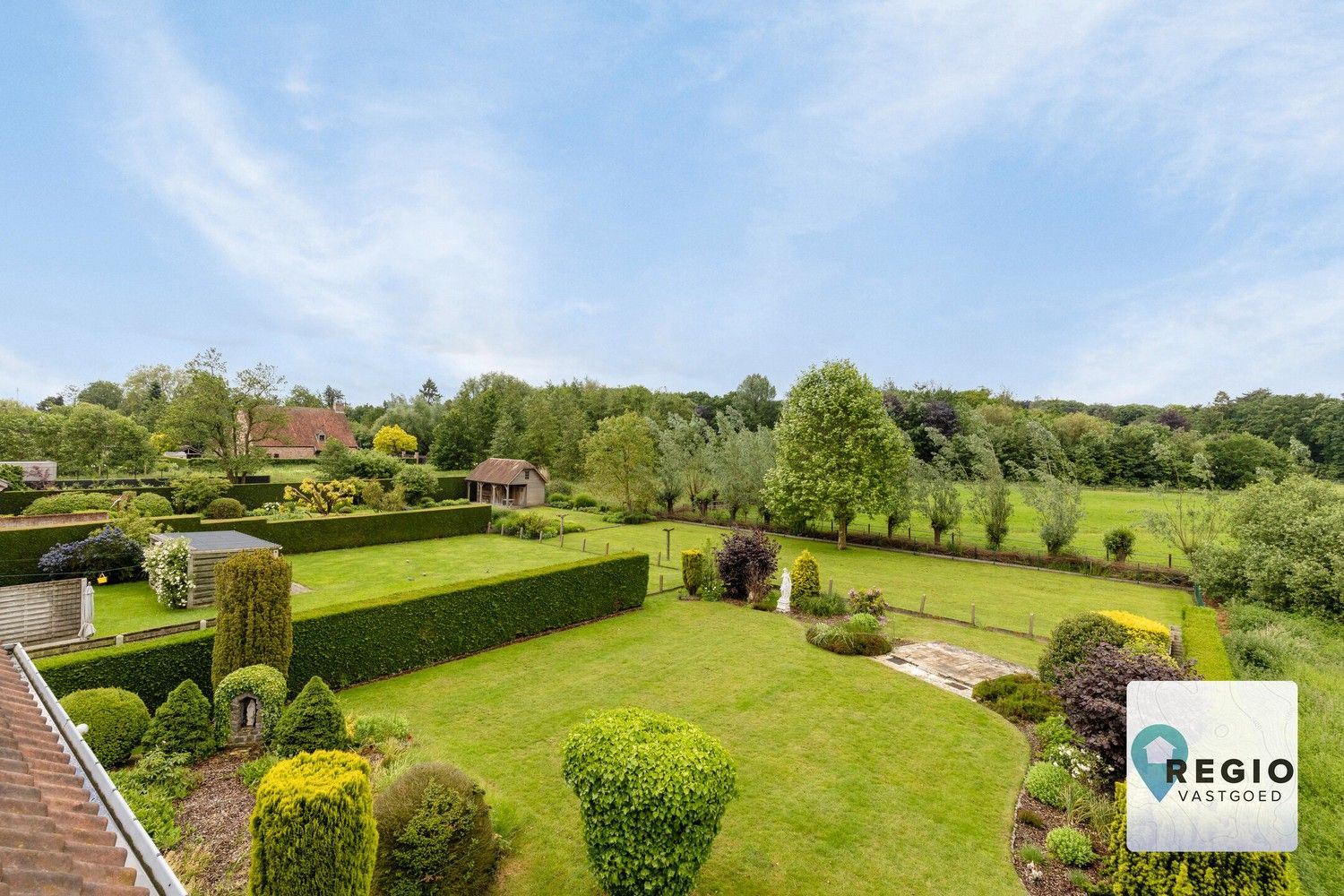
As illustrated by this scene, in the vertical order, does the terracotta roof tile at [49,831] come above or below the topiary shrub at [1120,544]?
above

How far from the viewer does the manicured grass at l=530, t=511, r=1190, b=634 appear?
61.9 ft

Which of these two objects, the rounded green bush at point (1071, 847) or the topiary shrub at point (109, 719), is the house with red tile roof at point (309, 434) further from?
the rounded green bush at point (1071, 847)

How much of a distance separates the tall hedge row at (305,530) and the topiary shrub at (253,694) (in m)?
16.3

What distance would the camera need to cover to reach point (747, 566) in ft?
60.4

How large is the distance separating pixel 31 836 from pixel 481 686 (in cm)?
958

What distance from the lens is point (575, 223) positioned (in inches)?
987

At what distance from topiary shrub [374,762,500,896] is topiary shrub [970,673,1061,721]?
31.8ft

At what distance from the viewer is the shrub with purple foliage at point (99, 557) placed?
696 inches

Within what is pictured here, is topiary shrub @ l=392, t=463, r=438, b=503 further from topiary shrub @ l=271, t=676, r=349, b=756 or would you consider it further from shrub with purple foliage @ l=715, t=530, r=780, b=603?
topiary shrub @ l=271, t=676, r=349, b=756

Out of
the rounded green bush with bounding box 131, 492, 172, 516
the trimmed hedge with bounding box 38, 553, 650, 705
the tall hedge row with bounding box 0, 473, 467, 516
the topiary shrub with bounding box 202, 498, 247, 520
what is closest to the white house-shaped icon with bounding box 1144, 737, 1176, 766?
the trimmed hedge with bounding box 38, 553, 650, 705

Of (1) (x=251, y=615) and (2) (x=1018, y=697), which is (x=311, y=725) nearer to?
(1) (x=251, y=615)

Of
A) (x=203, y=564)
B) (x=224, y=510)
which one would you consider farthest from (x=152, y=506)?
(x=203, y=564)

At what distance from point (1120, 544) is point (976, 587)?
8.60 meters

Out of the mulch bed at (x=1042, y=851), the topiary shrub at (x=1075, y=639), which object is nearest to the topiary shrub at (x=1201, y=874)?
the mulch bed at (x=1042, y=851)
